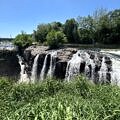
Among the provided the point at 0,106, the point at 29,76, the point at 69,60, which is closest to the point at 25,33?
the point at 29,76

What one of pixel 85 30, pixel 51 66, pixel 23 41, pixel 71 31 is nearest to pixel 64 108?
pixel 51 66

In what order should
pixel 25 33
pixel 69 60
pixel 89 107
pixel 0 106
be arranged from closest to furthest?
pixel 89 107 → pixel 0 106 → pixel 69 60 → pixel 25 33

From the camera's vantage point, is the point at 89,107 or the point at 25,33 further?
the point at 25,33

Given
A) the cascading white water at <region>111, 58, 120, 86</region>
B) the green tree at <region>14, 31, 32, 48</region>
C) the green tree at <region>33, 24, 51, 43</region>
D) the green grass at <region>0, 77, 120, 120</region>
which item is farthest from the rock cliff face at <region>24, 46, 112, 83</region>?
the green tree at <region>33, 24, 51, 43</region>

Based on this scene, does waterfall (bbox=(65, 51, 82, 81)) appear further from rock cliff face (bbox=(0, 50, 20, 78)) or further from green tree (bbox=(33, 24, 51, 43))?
green tree (bbox=(33, 24, 51, 43))

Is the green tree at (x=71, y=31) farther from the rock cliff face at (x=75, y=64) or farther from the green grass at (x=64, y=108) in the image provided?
the green grass at (x=64, y=108)

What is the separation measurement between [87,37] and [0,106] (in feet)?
116

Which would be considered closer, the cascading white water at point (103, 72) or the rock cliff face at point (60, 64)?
the cascading white water at point (103, 72)

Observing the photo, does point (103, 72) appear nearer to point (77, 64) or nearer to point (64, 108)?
point (77, 64)

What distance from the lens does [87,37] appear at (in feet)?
138

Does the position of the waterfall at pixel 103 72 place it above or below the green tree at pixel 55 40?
below

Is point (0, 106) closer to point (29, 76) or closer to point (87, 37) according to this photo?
point (29, 76)

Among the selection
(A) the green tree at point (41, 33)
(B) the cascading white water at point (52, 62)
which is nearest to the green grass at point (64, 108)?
(B) the cascading white water at point (52, 62)

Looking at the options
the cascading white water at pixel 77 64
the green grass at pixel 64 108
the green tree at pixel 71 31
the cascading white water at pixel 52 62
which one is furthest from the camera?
the green tree at pixel 71 31
